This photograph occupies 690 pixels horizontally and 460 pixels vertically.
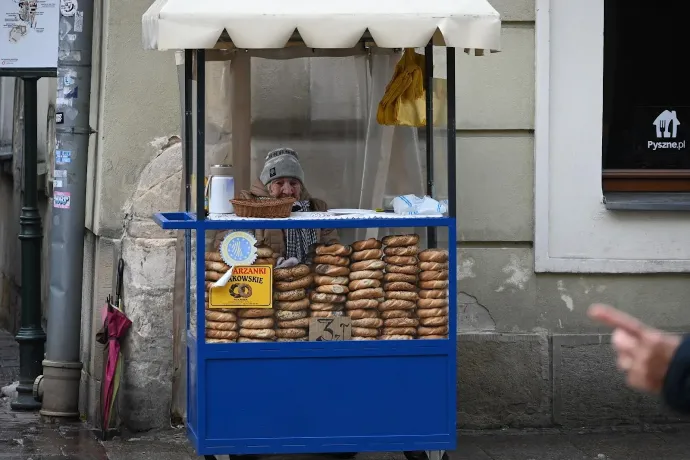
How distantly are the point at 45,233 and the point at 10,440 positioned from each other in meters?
3.84

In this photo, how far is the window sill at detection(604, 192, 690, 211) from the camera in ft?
22.8

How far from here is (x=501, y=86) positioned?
22.7ft

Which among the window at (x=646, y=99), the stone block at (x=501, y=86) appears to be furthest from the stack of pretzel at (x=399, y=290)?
the window at (x=646, y=99)

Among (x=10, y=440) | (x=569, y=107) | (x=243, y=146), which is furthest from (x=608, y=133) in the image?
(x=10, y=440)

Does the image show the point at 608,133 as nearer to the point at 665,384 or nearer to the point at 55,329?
the point at 55,329

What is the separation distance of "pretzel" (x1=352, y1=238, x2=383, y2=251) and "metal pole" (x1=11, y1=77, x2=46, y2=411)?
10.0ft

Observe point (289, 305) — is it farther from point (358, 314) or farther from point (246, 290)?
point (358, 314)

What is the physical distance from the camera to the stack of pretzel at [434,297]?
219 inches

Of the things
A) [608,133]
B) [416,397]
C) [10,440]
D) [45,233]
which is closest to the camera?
[416,397]

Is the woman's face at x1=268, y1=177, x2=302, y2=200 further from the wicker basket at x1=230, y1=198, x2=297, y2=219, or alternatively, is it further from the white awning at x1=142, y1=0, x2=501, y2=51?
the white awning at x1=142, y1=0, x2=501, y2=51

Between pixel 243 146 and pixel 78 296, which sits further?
pixel 78 296

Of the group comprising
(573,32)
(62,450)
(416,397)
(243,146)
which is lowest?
(62,450)

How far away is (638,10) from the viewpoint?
7207mm

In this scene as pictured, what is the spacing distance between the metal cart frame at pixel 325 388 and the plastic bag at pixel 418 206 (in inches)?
4.5
